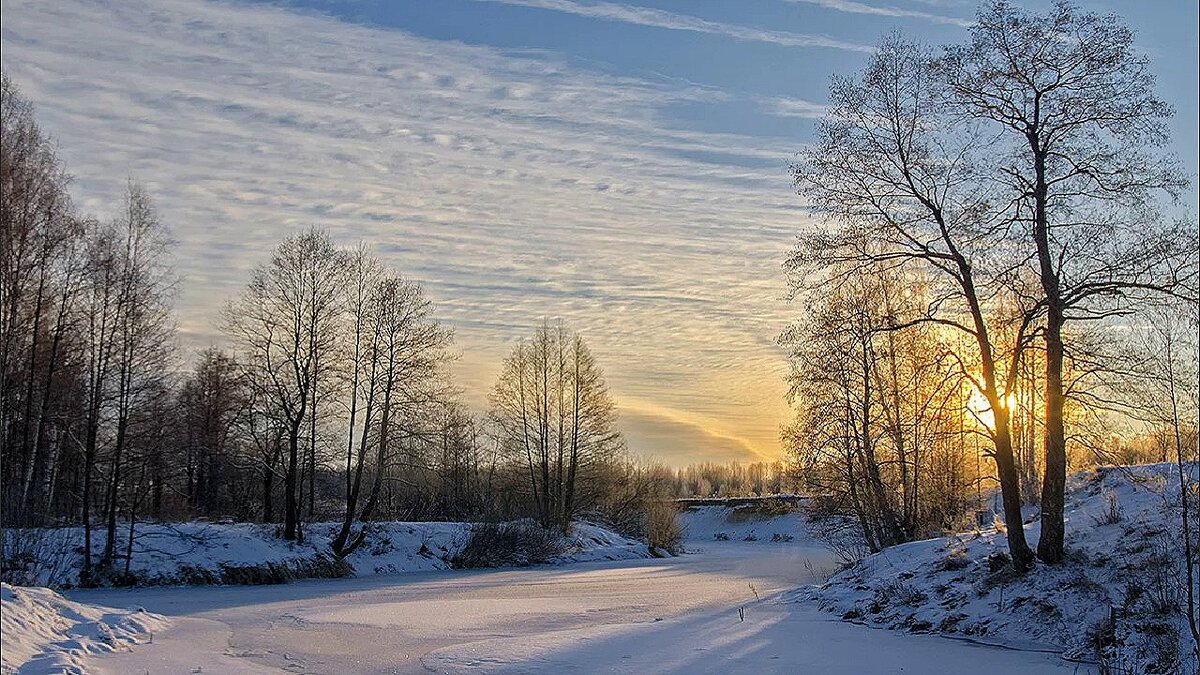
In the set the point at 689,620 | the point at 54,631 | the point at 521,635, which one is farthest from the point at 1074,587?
the point at 54,631

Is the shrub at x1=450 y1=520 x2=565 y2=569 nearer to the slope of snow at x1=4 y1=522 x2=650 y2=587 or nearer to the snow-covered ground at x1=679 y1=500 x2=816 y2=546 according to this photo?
the slope of snow at x1=4 y1=522 x2=650 y2=587

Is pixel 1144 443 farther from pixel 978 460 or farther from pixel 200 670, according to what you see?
pixel 200 670

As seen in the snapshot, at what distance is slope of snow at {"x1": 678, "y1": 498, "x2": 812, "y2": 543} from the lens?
58.0 meters

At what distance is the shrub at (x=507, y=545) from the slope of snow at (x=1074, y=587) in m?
18.6

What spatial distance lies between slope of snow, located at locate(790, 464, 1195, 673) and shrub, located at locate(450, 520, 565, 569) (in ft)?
61.1

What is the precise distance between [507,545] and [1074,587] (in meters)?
25.4

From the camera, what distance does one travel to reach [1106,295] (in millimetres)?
14969

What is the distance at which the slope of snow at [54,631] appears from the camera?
8.76 m

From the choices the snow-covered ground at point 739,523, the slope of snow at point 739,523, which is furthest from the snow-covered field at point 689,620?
the slope of snow at point 739,523

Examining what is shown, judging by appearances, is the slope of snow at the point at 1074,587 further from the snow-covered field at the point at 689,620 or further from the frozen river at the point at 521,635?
the frozen river at the point at 521,635

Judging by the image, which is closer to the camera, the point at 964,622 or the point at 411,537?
the point at 964,622

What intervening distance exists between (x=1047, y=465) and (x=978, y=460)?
12.2 m

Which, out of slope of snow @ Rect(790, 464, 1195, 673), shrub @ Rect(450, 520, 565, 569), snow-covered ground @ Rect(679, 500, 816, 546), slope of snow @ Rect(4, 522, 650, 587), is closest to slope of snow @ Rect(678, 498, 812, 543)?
snow-covered ground @ Rect(679, 500, 816, 546)

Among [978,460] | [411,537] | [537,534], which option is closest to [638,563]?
[537,534]
